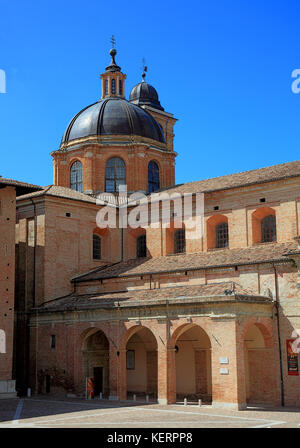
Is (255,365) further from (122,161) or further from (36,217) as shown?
(122,161)

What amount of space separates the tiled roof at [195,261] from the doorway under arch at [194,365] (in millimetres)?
3345

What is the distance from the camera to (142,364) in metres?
33.9

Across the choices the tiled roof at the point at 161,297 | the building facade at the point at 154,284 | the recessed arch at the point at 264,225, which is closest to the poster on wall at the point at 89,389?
the building facade at the point at 154,284

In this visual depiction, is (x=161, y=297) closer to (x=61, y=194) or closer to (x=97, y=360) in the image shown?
(x=97, y=360)

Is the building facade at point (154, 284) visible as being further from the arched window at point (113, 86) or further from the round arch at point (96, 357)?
the arched window at point (113, 86)

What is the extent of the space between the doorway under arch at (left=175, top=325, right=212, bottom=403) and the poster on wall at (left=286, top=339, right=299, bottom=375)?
15.4 ft

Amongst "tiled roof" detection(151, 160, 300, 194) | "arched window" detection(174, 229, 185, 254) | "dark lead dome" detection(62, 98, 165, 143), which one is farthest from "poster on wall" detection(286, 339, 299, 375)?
"dark lead dome" detection(62, 98, 165, 143)

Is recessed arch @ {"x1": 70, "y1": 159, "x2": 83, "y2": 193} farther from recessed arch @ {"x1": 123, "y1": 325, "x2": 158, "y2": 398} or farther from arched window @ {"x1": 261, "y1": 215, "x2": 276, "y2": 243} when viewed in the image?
arched window @ {"x1": 261, "y1": 215, "x2": 276, "y2": 243}

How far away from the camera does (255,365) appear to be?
2903cm

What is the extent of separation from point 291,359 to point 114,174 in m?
19.5

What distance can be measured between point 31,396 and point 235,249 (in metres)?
13.1

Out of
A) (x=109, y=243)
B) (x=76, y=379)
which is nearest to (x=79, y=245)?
(x=109, y=243)

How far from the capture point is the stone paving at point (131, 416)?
2180cm

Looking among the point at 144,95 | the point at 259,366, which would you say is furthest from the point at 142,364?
the point at 144,95
